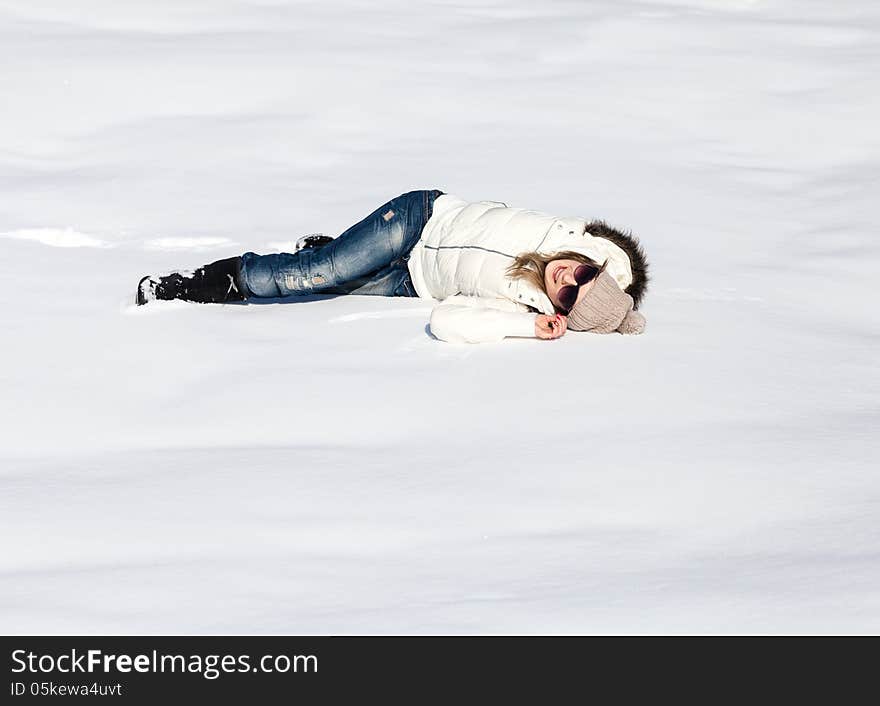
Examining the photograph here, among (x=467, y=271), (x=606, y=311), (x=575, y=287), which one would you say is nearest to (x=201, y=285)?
(x=467, y=271)

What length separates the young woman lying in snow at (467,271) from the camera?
4234mm

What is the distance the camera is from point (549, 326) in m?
4.21

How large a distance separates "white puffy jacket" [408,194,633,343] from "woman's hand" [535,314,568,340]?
0.07ft

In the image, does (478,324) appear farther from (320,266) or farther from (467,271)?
(320,266)

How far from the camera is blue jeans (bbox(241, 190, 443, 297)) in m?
4.65

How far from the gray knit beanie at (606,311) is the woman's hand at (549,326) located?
0.27ft

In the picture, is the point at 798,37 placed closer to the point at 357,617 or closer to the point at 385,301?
the point at 385,301

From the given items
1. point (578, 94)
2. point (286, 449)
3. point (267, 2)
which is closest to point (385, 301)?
point (286, 449)

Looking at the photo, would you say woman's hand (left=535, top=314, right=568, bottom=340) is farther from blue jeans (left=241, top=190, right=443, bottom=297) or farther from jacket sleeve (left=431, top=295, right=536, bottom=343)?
blue jeans (left=241, top=190, right=443, bottom=297)

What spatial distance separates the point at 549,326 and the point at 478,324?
0.73 ft

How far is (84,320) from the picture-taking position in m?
4.46

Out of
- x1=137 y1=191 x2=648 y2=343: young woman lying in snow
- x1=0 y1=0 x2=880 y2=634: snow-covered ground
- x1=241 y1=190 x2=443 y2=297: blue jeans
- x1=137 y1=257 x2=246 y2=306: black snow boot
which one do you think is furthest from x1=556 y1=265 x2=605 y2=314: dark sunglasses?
x1=137 y1=257 x2=246 y2=306: black snow boot

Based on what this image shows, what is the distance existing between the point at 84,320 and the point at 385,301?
1008 mm

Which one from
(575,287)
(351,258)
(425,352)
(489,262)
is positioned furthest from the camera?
(351,258)
